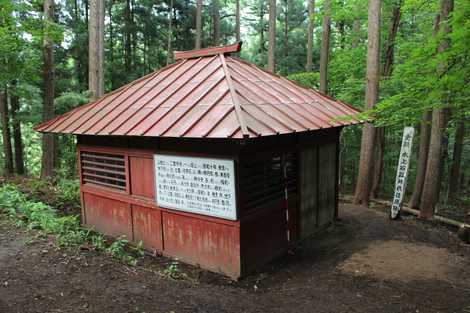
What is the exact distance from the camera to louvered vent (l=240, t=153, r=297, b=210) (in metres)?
6.34

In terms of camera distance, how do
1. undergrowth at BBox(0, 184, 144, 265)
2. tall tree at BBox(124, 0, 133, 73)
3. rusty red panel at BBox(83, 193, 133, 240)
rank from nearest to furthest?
undergrowth at BBox(0, 184, 144, 265) → rusty red panel at BBox(83, 193, 133, 240) → tall tree at BBox(124, 0, 133, 73)

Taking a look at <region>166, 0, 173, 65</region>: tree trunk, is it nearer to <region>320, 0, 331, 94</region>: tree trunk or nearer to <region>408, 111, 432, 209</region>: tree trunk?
<region>320, 0, 331, 94</region>: tree trunk

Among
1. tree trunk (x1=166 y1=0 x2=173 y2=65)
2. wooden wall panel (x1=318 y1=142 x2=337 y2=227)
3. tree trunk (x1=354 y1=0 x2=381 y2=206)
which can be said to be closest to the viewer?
wooden wall panel (x1=318 y1=142 x2=337 y2=227)

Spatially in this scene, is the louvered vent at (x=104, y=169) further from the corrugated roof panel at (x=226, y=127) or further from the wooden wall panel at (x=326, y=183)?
the wooden wall panel at (x=326, y=183)

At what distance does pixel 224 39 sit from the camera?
24.5 metres

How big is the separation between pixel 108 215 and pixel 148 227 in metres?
1.56

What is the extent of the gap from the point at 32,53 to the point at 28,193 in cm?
464

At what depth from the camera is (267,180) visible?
22.6ft

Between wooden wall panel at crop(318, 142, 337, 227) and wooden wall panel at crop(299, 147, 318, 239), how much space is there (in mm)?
246

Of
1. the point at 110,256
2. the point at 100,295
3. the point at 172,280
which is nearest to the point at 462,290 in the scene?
the point at 172,280

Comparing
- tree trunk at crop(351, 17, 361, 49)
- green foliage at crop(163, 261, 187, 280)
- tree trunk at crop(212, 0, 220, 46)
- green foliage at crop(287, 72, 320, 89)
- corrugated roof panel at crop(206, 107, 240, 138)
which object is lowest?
green foliage at crop(163, 261, 187, 280)

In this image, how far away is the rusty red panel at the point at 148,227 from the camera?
7.44 m

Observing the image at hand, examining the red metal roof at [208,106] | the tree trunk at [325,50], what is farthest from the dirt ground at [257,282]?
the tree trunk at [325,50]

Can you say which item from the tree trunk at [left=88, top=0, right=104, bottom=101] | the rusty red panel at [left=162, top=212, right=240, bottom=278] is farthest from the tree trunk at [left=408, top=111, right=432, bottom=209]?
the tree trunk at [left=88, top=0, right=104, bottom=101]
